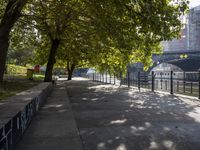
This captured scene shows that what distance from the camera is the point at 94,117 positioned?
10.0 metres

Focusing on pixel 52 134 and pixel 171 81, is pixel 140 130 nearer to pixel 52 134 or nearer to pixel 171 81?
pixel 52 134

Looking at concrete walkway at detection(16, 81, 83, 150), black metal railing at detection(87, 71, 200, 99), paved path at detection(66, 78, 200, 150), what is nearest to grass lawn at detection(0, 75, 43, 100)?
concrete walkway at detection(16, 81, 83, 150)

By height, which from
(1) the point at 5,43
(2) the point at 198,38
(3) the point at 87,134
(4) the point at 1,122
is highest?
(2) the point at 198,38

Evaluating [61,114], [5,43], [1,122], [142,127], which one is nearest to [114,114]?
[61,114]

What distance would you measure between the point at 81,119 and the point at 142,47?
11.4 meters

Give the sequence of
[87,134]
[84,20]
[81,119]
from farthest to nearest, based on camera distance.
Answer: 1. [84,20]
2. [81,119]
3. [87,134]

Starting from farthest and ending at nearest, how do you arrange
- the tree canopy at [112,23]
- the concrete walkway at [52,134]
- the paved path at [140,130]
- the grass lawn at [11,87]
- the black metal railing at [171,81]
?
the black metal railing at [171,81] → the tree canopy at [112,23] → the grass lawn at [11,87] → the paved path at [140,130] → the concrete walkway at [52,134]

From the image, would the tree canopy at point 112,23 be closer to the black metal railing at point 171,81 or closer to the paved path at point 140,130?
the black metal railing at point 171,81

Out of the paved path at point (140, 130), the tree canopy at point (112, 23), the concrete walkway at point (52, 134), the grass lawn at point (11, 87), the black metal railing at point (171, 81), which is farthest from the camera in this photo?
the black metal railing at point (171, 81)

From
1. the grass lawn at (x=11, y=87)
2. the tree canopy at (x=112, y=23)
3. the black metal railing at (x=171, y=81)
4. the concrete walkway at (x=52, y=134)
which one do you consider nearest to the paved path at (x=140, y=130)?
the concrete walkway at (x=52, y=134)

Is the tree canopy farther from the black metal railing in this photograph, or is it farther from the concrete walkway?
the concrete walkway

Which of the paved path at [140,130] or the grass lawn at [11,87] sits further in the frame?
the grass lawn at [11,87]

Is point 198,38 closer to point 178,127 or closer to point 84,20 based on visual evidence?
point 84,20

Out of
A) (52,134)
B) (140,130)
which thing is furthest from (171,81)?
(52,134)
